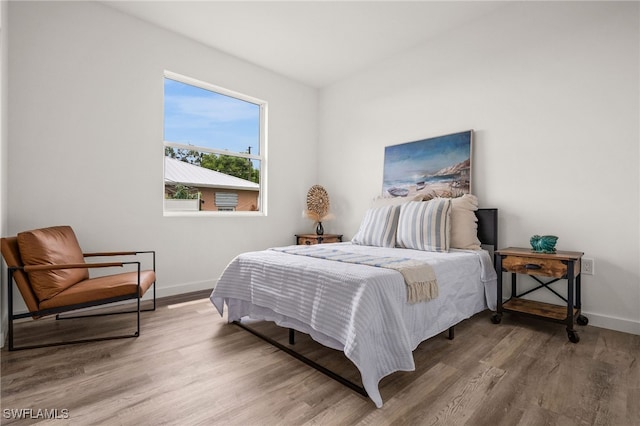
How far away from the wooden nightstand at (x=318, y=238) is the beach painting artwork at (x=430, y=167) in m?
0.98

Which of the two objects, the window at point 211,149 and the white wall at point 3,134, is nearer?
the white wall at point 3,134

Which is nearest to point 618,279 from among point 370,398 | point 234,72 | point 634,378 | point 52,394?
point 634,378

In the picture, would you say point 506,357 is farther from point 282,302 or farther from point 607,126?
point 607,126

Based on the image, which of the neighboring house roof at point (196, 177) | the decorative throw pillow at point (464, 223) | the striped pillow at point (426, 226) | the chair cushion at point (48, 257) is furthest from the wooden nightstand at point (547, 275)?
the chair cushion at point (48, 257)

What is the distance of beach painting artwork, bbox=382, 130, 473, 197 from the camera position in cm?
333

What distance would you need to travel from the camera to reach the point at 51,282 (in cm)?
219

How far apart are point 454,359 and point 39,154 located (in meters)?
3.73

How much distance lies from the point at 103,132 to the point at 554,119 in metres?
4.24

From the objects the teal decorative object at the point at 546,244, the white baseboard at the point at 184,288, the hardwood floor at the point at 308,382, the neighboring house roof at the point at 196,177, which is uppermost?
the neighboring house roof at the point at 196,177

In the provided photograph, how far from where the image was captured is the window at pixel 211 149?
3.70 m

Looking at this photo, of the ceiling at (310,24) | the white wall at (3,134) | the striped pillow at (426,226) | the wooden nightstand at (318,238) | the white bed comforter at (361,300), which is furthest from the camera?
the wooden nightstand at (318,238)

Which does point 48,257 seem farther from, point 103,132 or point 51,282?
point 103,132

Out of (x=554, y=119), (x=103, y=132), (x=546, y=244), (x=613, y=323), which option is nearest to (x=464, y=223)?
(x=546, y=244)

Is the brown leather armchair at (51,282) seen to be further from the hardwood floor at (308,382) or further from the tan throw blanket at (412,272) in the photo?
the tan throw blanket at (412,272)
